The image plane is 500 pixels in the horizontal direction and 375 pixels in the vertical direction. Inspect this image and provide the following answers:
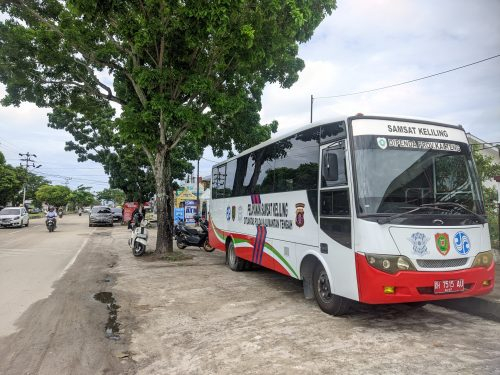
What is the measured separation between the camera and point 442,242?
509cm

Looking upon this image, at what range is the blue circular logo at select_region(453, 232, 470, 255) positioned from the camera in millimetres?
5176

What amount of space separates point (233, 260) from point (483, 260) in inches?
254

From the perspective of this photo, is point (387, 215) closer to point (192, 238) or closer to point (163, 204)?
point (163, 204)

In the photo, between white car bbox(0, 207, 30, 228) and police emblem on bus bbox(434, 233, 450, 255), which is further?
white car bbox(0, 207, 30, 228)

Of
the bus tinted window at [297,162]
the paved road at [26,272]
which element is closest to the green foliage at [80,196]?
the paved road at [26,272]

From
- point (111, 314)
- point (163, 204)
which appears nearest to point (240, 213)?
point (163, 204)

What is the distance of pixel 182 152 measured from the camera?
3056 centimetres

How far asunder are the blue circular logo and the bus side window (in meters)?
1.63

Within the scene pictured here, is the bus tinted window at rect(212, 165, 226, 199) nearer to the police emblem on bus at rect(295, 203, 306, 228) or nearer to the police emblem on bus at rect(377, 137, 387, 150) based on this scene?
the police emblem on bus at rect(295, 203, 306, 228)

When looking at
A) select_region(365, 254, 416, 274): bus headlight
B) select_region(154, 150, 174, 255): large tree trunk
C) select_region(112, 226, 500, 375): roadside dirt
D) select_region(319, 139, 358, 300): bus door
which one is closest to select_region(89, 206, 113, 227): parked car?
select_region(154, 150, 174, 255): large tree trunk

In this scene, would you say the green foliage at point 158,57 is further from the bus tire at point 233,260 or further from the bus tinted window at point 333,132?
the bus tinted window at point 333,132

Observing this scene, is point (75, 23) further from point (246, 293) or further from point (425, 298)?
point (425, 298)

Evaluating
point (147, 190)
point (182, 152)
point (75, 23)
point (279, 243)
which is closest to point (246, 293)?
point (279, 243)

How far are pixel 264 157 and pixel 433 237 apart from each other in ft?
14.1
